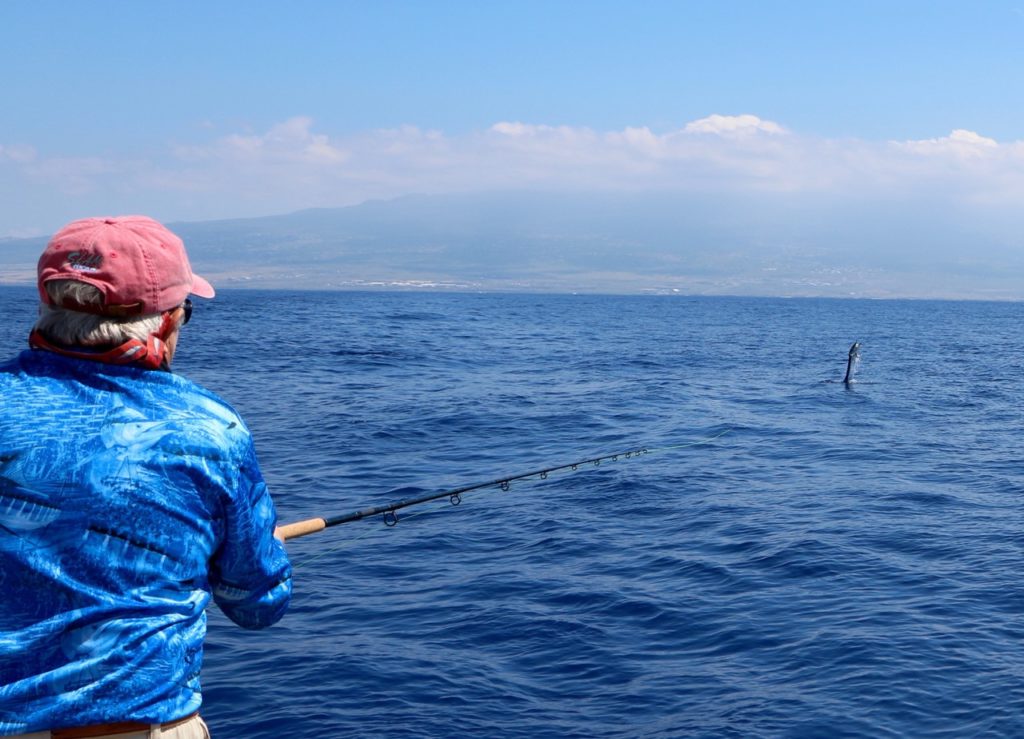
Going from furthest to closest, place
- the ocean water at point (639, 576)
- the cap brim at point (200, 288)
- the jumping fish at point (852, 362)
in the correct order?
the jumping fish at point (852, 362)
the ocean water at point (639, 576)
the cap brim at point (200, 288)

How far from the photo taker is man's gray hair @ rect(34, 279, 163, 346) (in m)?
2.65

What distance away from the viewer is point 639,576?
12.0 m

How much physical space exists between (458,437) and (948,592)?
12.4 m

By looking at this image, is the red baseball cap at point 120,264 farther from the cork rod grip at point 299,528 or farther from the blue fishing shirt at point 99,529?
the cork rod grip at point 299,528

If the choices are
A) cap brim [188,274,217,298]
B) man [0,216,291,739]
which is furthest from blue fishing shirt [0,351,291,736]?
cap brim [188,274,217,298]

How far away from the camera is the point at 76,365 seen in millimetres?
2668

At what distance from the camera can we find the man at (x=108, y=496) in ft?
8.46

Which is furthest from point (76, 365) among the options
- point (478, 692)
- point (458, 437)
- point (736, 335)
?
point (736, 335)

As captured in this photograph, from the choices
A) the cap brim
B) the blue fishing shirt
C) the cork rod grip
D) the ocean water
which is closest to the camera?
the blue fishing shirt

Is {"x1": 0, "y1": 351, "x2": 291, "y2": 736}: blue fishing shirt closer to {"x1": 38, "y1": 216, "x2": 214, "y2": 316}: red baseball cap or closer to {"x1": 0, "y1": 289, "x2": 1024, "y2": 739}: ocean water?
{"x1": 38, "y1": 216, "x2": 214, "y2": 316}: red baseball cap

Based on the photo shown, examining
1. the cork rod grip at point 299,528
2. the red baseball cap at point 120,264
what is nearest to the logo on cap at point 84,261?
the red baseball cap at point 120,264

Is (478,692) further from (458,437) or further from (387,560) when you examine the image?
(458,437)

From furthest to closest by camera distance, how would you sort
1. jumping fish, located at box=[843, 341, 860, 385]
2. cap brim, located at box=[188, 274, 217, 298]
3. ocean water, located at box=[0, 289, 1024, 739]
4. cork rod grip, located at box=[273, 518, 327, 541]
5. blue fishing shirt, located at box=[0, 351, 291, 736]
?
1. jumping fish, located at box=[843, 341, 860, 385]
2. ocean water, located at box=[0, 289, 1024, 739]
3. cork rod grip, located at box=[273, 518, 327, 541]
4. cap brim, located at box=[188, 274, 217, 298]
5. blue fishing shirt, located at box=[0, 351, 291, 736]

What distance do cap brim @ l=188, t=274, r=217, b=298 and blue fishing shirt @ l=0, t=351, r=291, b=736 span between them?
0.95ft
